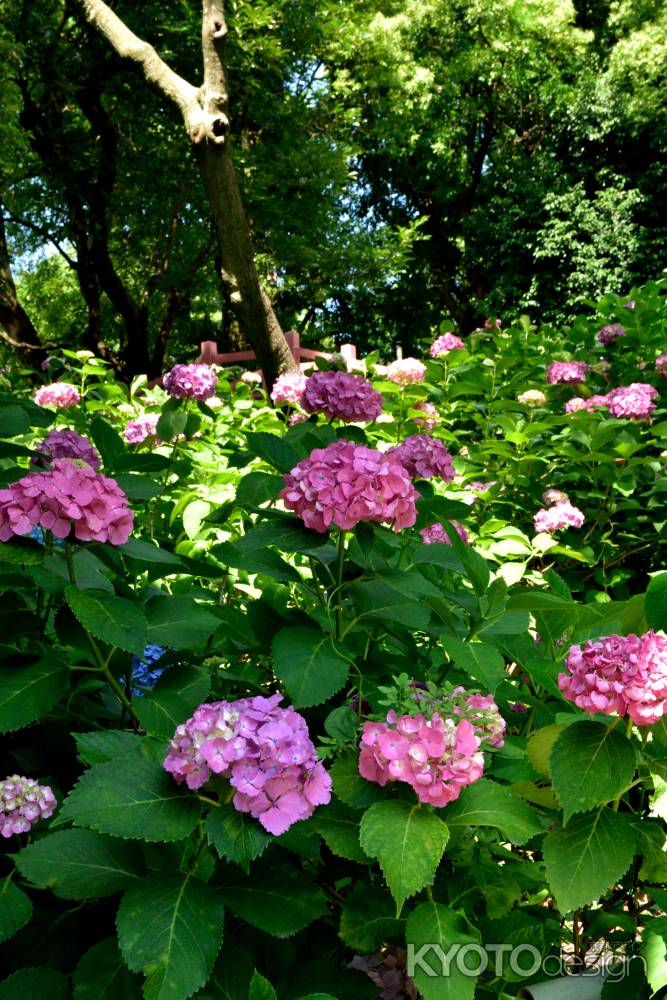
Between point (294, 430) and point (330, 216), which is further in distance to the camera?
point (330, 216)

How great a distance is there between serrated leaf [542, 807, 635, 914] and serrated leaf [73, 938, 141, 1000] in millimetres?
502

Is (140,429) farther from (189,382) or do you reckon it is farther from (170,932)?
(170,932)

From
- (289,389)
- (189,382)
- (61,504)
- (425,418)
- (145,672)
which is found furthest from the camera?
(425,418)

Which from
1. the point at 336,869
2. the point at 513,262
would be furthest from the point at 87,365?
the point at 513,262

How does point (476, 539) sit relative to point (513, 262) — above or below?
below

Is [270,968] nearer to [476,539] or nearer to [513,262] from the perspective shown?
[476,539]

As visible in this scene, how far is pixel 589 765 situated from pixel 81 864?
24.2 inches

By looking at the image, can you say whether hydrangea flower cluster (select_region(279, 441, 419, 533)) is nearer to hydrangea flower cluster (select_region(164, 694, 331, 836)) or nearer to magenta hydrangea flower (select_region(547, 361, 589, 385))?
hydrangea flower cluster (select_region(164, 694, 331, 836))

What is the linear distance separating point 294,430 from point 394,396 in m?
1.60

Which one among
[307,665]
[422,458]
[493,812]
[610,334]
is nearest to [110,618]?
[307,665]

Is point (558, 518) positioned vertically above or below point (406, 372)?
below

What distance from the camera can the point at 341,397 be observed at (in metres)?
2.15

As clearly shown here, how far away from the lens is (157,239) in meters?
12.8

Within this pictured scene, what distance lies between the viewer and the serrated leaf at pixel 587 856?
975 mm
